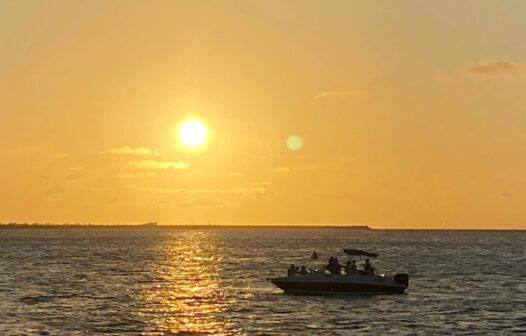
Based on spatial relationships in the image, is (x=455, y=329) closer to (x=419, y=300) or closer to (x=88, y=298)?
(x=419, y=300)

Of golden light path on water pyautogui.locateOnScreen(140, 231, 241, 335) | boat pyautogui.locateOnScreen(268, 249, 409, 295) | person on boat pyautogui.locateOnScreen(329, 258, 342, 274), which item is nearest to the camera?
golden light path on water pyautogui.locateOnScreen(140, 231, 241, 335)

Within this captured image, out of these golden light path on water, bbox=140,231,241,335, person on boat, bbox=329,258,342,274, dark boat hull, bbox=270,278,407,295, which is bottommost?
golden light path on water, bbox=140,231,241,335

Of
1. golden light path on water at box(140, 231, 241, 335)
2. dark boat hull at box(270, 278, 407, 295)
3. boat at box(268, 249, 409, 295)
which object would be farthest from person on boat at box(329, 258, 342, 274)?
golden light path on water at box(140, 231, 241, 335)

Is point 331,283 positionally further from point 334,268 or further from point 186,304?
point 186,304

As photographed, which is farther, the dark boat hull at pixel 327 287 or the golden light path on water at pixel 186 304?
the dark boat hull at pixel 327 287

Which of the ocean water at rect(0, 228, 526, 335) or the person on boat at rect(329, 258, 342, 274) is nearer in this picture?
the ocean water at rect(0, 228, 526, 335)

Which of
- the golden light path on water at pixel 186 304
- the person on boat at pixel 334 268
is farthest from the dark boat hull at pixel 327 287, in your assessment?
the golden light path on water at pixel 186 304

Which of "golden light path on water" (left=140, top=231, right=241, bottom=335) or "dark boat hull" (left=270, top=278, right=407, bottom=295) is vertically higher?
"dark boat hull" (left=270, top=278, right=407, bottom=295)

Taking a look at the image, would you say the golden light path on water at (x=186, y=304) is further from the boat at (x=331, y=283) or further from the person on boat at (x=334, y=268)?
the person on boat at (x=334, y=268)

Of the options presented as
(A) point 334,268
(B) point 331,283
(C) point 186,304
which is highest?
(A) point 334,268

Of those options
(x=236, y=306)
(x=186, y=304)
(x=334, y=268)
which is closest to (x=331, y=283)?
(x=334, y=268)

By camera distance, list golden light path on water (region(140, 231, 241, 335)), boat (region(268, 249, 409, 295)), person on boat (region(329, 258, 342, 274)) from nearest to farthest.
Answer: golden light path on water (region(140, 231, 241, 335))
boat (region(268, 249, 409, 295))
person on boat (region(329, 258, 342, 274))

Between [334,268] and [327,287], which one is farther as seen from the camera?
[334,268]

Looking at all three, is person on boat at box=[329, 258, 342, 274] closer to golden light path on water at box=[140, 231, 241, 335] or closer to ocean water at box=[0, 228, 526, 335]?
ocean water at box=[0, 228, 526, 335]
